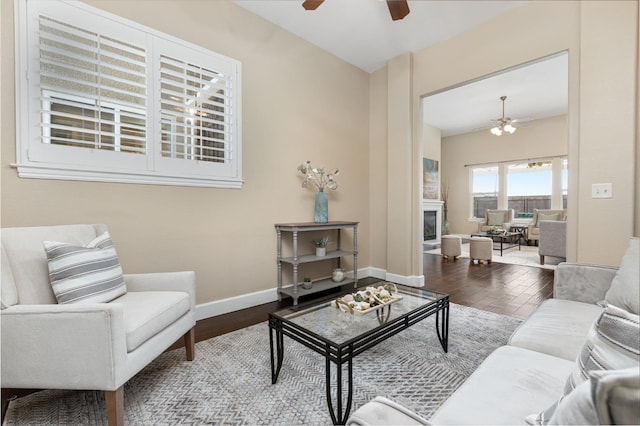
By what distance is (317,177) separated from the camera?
354 cm

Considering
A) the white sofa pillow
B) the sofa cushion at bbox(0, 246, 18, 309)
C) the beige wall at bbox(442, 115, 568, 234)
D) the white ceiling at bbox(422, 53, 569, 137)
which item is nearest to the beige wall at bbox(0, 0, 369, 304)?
the sofa cushion at bbox(0, 246, 18, 309)

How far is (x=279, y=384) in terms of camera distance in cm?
164

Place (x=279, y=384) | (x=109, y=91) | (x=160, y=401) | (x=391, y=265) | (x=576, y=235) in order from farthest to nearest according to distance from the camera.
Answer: (x=391, y=265), (x=576, y=235), (x=109, y=91), (x=279, y=384), (x=160, y=401)

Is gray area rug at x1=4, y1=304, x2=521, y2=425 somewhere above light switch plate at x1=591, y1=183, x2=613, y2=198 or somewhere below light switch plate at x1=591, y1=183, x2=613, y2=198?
below

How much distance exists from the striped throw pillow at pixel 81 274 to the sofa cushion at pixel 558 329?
2136 mm

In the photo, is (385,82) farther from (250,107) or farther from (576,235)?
(576,235)

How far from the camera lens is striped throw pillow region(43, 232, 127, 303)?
147 centimetres

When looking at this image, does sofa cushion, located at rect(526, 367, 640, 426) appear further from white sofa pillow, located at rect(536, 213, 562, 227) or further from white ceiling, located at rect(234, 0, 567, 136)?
white sofa pillow, located at rect(536, 213, 562, 227)

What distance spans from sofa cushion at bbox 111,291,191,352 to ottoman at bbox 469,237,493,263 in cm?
479

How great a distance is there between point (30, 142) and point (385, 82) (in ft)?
12.7

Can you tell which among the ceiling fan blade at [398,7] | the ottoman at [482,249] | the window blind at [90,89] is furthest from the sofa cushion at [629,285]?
the ottoman at [482,249]

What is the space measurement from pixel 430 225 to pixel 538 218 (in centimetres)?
244

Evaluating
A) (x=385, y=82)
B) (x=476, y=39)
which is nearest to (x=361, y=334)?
(x=476, y=39)

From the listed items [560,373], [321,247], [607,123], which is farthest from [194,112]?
[607,123]
